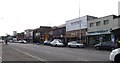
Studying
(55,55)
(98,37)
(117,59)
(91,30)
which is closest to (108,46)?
(55,55)

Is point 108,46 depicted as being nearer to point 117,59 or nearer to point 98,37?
point 98,37

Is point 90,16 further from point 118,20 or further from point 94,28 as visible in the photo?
point 118,20

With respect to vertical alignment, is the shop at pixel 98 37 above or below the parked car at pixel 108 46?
above

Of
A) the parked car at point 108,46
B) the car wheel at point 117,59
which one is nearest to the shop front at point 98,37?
the parked car at point 108,46

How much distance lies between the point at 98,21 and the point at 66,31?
19.6 metres

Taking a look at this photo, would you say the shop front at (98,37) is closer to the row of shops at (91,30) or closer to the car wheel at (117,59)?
the row of shops at (91,30)

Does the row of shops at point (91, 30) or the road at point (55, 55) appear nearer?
the road at point (55, 55)

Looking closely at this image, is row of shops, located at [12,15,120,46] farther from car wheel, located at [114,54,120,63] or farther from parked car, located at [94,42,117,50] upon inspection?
car wheel, located at [114,54,120,63]

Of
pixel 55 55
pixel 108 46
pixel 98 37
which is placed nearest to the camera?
pixel 55 55

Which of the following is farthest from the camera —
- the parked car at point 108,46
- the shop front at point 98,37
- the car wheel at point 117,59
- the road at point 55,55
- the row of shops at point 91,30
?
the shop front at point 98,37

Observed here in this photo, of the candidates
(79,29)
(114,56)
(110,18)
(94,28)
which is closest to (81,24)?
(79,29)

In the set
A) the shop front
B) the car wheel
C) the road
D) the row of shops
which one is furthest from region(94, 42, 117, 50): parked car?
the car wheel

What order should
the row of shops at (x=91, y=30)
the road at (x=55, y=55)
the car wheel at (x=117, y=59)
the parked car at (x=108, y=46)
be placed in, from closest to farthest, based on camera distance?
the car wheel at (x=117, y=59), the road at (x=55, y=55), the parked car at (x=108, y=46), the row of shops at (x=91, y=30)

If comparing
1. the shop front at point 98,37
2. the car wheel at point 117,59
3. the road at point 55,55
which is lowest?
the road at point 55,55
